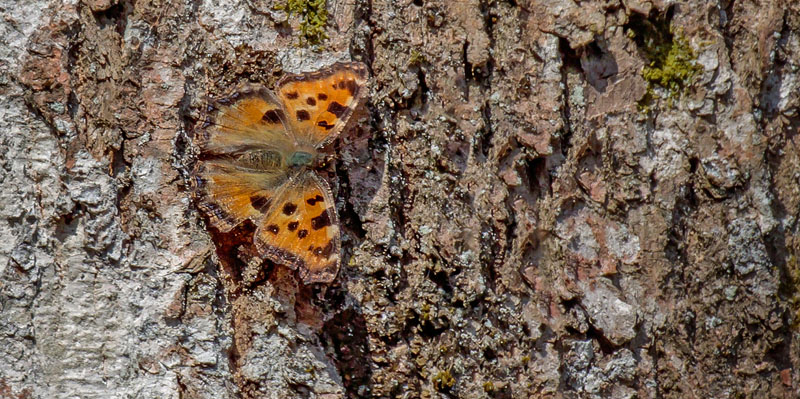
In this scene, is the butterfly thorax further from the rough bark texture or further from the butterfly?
the rough bark texture

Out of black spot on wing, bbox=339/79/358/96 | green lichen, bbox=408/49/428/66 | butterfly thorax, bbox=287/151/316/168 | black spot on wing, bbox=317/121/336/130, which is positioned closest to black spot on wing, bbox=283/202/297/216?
butterfly thorax, bbox=287/151/316/168

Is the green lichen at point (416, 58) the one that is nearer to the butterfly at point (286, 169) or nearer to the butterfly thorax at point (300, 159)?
the butterfly at point (286, 169)

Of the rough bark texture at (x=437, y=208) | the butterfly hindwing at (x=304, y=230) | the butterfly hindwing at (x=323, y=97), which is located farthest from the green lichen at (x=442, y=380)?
the butterfly hindwing at (x=323, y=97)

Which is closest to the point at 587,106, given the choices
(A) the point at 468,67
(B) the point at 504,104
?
(B) the point at 504,104

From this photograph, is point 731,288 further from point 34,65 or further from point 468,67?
point 34,65

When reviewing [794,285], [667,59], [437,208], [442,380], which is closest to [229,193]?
[437,208]

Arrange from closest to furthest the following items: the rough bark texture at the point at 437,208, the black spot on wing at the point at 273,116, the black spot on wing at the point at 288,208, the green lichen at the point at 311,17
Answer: the rough bark texture at the point at 437,208 → the green lichen at the point at 311,17 → the black spot on wing at the point at 288,208 → the black spot on wing at the point at 273,116

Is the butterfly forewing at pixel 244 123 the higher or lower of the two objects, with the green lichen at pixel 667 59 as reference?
lower
